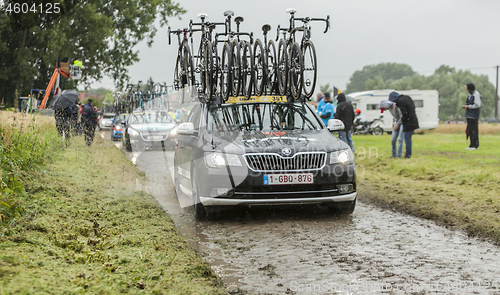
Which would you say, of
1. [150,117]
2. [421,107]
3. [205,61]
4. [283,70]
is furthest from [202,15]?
[421,107]

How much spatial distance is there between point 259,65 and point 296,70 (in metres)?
0.91

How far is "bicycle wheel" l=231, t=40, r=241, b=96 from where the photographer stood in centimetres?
844

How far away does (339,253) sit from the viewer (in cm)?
481

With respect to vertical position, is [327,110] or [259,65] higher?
[259,65]

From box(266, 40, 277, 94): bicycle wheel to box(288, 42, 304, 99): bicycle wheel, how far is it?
493 mm

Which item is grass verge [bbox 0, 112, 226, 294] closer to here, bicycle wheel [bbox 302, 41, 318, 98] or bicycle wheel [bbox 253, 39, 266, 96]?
bicycle wheel [bbox 253, 39, 266, 96]

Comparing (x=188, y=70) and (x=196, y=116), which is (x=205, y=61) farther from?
(x=196, y=116)

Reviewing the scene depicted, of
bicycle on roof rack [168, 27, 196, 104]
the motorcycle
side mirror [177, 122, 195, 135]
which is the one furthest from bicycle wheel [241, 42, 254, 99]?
the motorcycle

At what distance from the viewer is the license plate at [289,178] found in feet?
20.0

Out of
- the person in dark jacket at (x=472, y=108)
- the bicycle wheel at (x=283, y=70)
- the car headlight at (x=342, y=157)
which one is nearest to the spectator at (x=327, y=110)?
the person in dark jacket at (x=472, y=108)

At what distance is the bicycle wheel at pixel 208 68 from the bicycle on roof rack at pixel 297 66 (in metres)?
1.23

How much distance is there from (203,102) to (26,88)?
1185 inches

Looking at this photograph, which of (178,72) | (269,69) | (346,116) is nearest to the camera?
(269,69)

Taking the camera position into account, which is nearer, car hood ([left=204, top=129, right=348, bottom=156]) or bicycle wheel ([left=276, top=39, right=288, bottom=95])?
car hood ([left=204, top=129, right=348, bottom=156])
